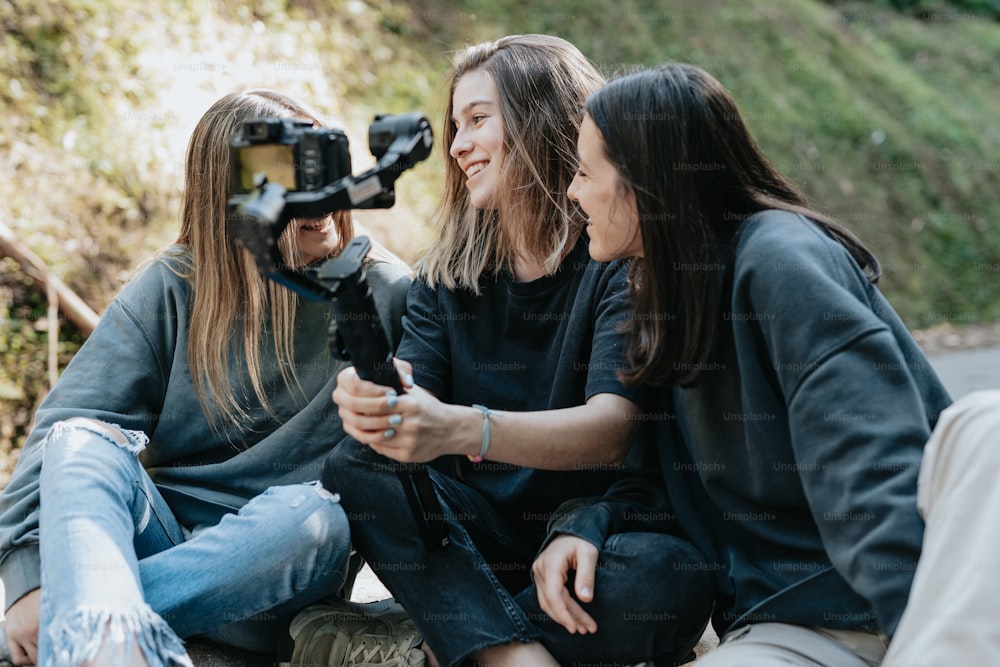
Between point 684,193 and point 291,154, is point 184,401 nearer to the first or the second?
point 291,154

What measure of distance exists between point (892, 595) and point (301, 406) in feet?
4.88

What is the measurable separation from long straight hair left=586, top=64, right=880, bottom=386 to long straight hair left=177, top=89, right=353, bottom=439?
2.76 feet

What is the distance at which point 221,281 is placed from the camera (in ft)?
7.97

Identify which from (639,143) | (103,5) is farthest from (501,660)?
(103,5)

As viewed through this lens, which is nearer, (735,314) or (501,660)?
(735,314)

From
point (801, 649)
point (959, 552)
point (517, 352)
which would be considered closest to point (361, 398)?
point (517, 352)

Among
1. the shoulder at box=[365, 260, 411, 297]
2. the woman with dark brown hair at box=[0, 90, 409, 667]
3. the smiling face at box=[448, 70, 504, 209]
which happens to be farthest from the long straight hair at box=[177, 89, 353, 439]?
the smiling face at box=[448, 70, 504, 209]

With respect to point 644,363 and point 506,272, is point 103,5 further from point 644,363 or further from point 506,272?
point 644,363

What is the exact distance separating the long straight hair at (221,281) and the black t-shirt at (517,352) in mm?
362

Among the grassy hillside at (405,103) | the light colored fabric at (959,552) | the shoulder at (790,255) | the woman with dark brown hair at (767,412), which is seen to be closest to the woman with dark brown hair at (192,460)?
the woman with dark brown hair at (767,412)

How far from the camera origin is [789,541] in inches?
75.9

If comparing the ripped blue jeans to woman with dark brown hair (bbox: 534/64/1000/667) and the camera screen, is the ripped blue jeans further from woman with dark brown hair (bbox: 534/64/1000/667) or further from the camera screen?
the camera screen

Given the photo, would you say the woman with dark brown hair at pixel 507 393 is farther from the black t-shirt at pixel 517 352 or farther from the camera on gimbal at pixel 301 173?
the camera on gimbal at pixel 301 173

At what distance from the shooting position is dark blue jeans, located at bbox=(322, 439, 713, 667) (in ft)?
6.80
